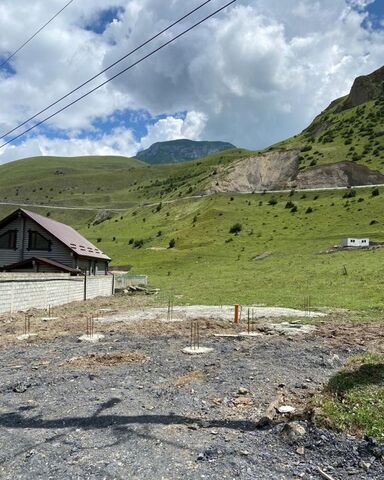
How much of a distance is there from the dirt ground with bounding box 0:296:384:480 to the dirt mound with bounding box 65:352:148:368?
5 centimetres

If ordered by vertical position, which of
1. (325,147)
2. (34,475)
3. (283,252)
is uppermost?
(325,147)

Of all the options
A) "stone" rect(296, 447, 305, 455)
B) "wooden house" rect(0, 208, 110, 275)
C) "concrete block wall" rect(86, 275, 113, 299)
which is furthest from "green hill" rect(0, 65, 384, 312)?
"stone" rect(296, 447, 305, 455)

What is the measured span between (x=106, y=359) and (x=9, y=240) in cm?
3380

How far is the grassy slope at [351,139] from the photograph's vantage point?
109m

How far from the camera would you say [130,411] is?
837 centimetres

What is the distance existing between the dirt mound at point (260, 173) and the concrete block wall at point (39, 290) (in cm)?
7813

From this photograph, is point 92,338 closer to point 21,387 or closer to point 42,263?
point 21,387

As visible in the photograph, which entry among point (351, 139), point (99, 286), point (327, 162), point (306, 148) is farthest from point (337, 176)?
point (99, 286)

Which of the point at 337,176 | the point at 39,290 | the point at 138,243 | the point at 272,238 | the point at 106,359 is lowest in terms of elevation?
the point at 106,359

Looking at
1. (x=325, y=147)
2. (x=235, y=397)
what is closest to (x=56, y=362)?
(x=235, y=397)

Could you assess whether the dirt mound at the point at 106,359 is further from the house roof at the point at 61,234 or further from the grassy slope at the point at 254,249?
the house roof at the point at 61,234

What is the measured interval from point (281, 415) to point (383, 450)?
1.94 metres

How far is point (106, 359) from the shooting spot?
494 inches

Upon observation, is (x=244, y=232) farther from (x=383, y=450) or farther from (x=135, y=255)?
(x=383, y=450)
